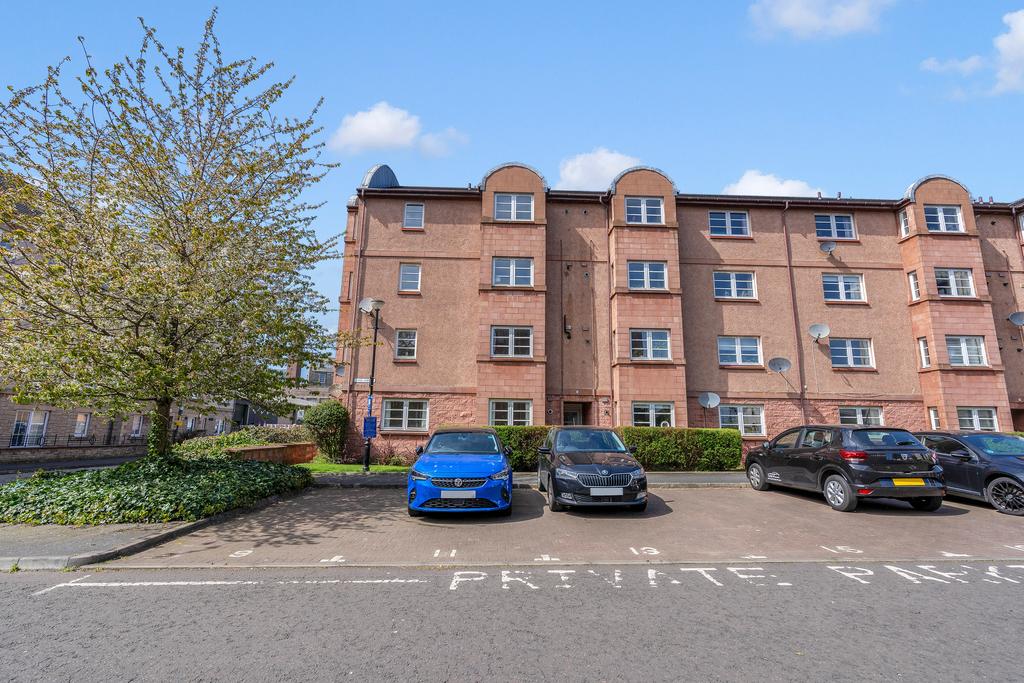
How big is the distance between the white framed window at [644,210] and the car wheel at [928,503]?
Answer: 13059 mm

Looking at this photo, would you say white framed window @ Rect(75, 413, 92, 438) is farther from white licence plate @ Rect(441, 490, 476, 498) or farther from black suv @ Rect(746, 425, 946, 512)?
black suv @ Rect(746, 425, 946, 512)

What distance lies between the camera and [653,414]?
1764 centimetres

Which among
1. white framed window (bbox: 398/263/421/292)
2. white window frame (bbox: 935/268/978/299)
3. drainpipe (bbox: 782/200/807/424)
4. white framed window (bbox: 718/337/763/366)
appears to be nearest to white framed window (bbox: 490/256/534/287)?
white framed window (bbox: 398/263/421/292)

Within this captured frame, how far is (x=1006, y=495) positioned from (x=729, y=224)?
13756 mm

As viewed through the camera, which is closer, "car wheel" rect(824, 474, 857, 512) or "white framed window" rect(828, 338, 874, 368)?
"car wheel" rect(824, 474, 857, 512)

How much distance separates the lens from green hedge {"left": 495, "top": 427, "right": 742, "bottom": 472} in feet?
50.6

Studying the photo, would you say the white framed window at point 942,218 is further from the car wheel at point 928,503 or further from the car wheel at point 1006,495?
the car wheel at point 928,503

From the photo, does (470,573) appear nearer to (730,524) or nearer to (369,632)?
(369,632)

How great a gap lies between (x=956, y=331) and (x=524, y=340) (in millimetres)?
16967

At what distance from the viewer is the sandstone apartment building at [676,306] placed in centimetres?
1784

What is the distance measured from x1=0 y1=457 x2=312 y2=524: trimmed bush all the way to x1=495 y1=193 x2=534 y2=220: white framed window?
43.5 ft

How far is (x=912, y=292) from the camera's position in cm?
1923

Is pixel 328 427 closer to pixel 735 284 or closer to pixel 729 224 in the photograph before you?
pixel 735 284

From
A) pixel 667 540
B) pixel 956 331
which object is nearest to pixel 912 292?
pixel 956 331
